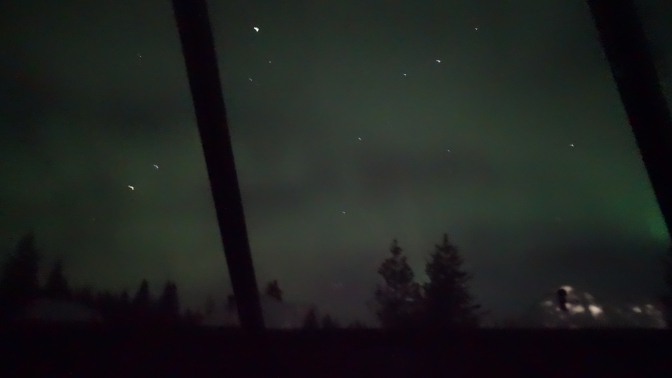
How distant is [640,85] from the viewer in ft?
5.14

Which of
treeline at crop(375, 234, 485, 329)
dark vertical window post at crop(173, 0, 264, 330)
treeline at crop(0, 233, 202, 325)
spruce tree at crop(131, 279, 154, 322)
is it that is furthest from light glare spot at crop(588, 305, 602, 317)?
spruce tree at crop(131, 279, 154, 322)

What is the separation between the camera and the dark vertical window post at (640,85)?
1.55 metres

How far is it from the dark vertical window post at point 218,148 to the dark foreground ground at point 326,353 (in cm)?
19

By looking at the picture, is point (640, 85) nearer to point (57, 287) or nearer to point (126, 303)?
point (126, 303)

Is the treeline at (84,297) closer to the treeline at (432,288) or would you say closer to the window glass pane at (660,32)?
the window glass pane at (660,32)

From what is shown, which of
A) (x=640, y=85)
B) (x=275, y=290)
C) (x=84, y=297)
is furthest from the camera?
(x=275, y=290)

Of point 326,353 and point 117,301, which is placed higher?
point 117,301

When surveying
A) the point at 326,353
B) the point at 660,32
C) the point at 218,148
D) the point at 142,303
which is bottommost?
the point at 326,353

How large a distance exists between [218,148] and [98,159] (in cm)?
197

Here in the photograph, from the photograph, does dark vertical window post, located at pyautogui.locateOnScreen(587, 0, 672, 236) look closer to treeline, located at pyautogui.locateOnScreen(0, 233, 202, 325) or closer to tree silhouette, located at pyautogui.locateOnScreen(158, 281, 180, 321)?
treeline, located at pyautogui.locateOnScreen(0, 233, 202, 325)

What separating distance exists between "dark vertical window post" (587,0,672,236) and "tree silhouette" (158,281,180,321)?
2038 millimetres

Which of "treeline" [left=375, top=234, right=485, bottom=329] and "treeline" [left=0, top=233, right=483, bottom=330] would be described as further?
"treeline" [left=375, top=234, right=485, bottom=329]

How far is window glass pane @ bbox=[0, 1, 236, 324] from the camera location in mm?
2828

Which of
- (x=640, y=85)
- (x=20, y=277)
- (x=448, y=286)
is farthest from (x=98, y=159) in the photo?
(x=448, y=286)
